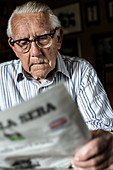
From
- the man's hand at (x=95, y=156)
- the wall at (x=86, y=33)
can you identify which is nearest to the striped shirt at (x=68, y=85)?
A: the man's hand at (x=95, y=156)

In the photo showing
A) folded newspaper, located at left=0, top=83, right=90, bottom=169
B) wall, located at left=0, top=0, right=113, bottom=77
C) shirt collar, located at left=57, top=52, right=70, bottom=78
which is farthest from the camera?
wall, located at left=0, top=0, right=113, bottom=77

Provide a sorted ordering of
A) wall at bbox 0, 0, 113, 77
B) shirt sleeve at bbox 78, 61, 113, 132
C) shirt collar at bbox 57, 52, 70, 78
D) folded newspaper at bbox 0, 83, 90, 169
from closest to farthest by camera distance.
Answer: folded newspaper at bbox 0, 83, 90, 169
shirt sleeve at bbox 78, 61, 113, 132
shirt collar at bbox 57, 52, 70, 78
wall at bbox 0, 0, 113, 77

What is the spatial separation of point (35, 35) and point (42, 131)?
630mm

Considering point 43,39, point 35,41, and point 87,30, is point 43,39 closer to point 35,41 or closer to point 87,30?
point 35,41

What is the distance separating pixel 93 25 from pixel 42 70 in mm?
3485

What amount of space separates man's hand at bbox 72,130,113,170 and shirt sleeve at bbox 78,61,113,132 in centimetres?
28

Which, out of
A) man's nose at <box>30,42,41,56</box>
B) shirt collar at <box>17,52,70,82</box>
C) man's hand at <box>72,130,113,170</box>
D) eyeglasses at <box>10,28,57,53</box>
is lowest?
man's hand at <box>72,130,113,170</box>

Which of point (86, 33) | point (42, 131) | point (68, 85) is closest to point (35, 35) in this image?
point (68, 85)

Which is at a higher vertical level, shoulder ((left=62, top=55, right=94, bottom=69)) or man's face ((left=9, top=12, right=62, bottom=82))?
man's face ((left=9, top=12, right=62, bottom=82))

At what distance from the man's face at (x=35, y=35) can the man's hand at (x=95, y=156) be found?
1.77ft

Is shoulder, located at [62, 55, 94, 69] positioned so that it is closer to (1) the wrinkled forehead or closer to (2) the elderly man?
(2) the elderly man

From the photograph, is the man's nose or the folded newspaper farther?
the man's nose

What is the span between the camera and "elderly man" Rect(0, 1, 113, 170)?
102 cm

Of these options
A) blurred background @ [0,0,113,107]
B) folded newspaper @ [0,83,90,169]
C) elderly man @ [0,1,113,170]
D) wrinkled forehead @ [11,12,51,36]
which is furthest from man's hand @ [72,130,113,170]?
blurred background @ [0,0,113,107]
